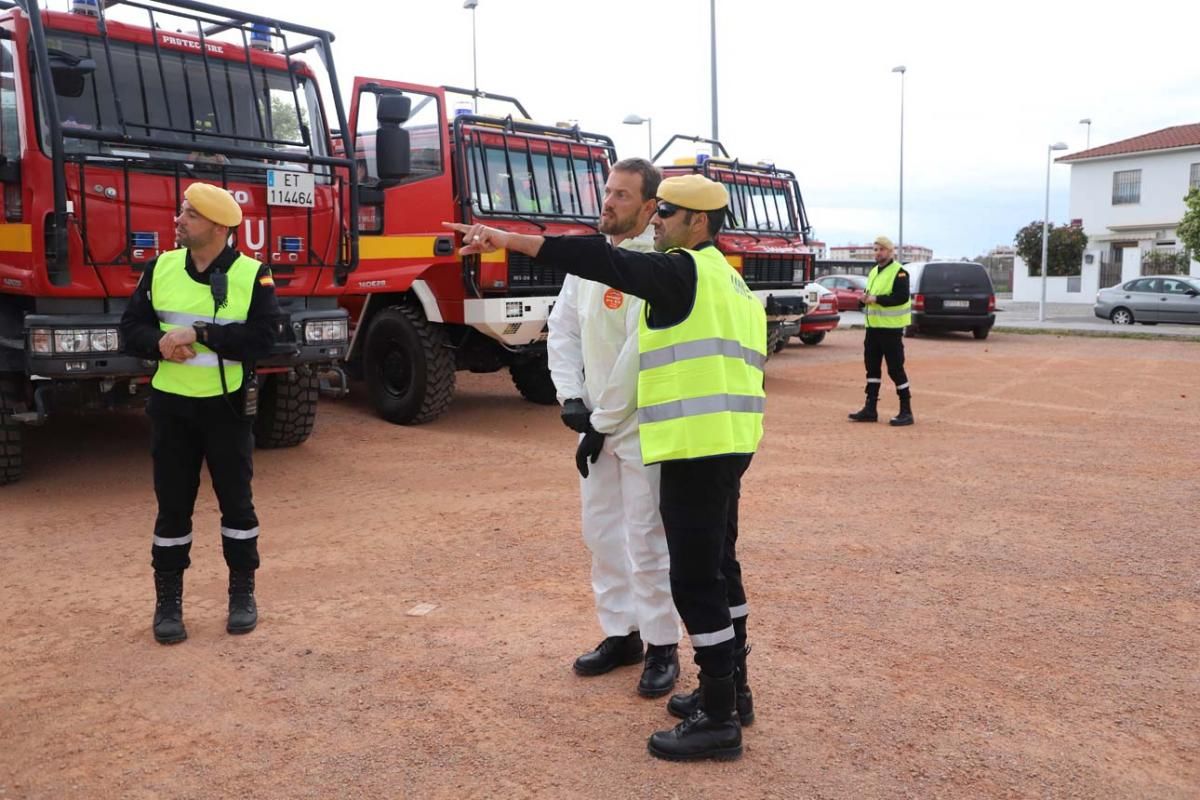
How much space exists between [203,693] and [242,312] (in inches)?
59.2

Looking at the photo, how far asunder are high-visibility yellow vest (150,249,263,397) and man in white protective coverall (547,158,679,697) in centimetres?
132

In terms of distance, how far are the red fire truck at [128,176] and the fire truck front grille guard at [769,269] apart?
6.68m

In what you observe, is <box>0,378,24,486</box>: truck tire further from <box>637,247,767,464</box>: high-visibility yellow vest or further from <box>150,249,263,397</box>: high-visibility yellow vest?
<box>637,247,767,464</box>: high-visibility yellow vest

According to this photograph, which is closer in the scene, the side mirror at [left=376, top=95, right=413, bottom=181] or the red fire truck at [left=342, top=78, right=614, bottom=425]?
the side mirror at [left=376, top=95, right=413, bottom=181]

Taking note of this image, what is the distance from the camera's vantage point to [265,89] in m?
7.29

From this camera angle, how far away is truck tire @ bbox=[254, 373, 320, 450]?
8047mm

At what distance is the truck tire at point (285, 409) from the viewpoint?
8047 mm

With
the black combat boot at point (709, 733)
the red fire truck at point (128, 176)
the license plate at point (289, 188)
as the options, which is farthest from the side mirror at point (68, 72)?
the black combat boot at point (709, 733)

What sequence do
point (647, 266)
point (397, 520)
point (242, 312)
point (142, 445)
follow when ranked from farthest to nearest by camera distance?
point (142, 445) → point (397, 520) → point (242, 312) → point (647, 266)

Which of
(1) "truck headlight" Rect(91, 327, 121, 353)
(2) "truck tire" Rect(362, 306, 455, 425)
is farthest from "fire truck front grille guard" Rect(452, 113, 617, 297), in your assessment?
(1) "truck headlight" Rect(91, 327, 121, 353)

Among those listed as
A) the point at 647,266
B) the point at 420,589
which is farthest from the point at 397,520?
the point at 647,266

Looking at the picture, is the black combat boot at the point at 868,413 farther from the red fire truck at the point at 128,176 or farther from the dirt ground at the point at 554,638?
the red fire truck at the point at 128,176

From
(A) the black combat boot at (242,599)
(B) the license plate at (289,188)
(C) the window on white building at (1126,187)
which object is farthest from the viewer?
(C) the window on white building at (1126,187)

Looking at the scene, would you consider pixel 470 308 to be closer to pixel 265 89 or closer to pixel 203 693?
pixel 265 89
